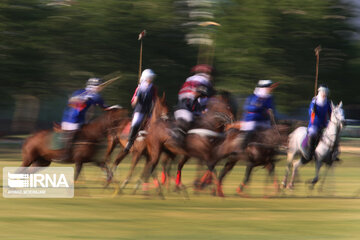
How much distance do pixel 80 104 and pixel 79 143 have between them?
2.93ft

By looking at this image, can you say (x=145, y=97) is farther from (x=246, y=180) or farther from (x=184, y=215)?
(x=184, y=215)

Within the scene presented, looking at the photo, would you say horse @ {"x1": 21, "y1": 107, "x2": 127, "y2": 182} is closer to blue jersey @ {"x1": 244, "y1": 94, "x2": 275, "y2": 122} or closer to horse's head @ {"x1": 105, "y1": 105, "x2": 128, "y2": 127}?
horse's head @ {"x1": 105, "y1": 105, "x2": 128, "y2": 127}

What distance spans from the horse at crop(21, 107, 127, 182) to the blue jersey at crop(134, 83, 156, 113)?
398mm

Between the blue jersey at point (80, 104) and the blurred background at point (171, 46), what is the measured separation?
88.8 ft

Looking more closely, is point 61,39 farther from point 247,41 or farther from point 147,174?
point 147,174

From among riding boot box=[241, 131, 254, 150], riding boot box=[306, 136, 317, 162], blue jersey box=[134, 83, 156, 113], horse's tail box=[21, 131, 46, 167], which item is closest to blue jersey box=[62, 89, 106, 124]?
horse's tail box=[21, 131, 46, 167]

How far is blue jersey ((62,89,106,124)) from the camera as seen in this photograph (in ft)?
49.9

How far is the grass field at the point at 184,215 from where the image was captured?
10250mm

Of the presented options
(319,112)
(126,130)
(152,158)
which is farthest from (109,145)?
(319,112)

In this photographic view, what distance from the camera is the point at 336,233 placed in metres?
10.6

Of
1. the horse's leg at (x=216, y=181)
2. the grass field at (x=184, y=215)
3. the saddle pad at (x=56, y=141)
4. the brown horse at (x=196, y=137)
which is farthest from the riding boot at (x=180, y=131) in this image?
the saddle pad at (x=56, y=141)

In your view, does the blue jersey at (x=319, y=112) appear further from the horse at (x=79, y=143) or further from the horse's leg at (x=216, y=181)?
the horse at (x=79, y=143)

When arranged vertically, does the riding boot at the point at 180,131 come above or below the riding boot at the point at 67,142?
above

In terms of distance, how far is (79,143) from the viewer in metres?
14.9
